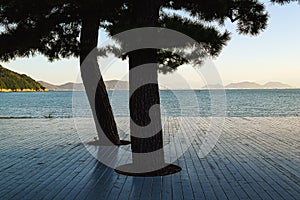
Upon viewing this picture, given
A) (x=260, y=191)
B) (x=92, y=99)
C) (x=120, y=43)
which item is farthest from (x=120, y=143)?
(x=260, y=191)

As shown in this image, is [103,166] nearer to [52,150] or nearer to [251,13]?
[52,150]

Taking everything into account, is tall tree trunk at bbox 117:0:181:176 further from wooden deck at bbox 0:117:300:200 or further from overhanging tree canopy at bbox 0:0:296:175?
wooden deck at bbox 0:117:300:200

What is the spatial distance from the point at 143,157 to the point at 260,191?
1.49 m

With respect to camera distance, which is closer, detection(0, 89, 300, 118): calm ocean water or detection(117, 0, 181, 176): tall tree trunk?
detection(117, 0, 181, 176): tall tree trunk

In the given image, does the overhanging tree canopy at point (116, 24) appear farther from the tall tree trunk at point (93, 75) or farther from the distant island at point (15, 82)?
the distant island at point (15, 82)

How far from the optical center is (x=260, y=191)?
3635mm

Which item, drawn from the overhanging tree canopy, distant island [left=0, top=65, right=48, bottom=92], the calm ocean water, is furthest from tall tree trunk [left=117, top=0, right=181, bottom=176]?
distant island [left=0, top=65, right=48, bottom=92]

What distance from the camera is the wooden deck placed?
11.8 feet

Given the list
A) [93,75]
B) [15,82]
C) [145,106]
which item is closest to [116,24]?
[145,106]

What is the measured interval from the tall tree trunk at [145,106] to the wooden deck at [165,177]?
0.34m

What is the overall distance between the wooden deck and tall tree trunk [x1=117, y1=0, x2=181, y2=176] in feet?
1.11

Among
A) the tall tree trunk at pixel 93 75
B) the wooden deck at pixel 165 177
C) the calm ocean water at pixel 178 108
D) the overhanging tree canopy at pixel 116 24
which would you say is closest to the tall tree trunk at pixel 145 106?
the overhanging tree canopy at pixel 116 24

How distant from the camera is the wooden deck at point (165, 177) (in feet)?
11.8

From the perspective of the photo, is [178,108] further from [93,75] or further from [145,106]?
[145,106]
